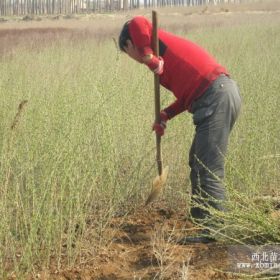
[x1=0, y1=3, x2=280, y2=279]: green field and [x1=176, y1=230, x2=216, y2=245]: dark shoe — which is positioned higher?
[x1=0, y1=3, x2=280, y2=279]: green field

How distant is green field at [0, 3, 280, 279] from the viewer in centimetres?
232

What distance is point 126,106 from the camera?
4168 millimetres

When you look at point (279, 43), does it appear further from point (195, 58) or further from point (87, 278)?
point (87, 278)

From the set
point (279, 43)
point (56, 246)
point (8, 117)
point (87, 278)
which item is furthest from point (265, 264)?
point (279, 43)

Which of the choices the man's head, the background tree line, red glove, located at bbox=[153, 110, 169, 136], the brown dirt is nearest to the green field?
the brown dirt

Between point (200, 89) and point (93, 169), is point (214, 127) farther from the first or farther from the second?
point (93, 169)

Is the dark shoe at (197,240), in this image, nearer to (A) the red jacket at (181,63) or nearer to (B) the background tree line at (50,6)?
(A) the red jacket at (181,63)

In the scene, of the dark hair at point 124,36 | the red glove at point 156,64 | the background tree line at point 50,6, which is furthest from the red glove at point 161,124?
the background tree line at point 50,6

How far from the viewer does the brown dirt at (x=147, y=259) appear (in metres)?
2.33

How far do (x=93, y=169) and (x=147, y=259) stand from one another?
2.08 ft

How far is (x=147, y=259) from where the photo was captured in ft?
8.34

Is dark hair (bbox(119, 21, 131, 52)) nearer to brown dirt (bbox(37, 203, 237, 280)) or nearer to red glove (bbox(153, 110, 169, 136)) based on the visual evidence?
red glove (bbox(153, 110, 169, 136))

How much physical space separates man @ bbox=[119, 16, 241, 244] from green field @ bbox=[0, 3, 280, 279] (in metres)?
0.18

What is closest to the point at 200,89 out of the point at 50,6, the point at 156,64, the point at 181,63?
the point at 181,63
